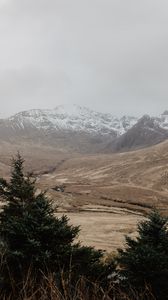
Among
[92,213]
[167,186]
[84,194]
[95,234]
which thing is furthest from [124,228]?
[167,186]

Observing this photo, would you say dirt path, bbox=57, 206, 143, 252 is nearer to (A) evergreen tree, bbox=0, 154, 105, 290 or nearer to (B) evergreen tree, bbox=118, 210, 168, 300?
→ (B) evergreen tree, bbox=118, 210, 168, 300

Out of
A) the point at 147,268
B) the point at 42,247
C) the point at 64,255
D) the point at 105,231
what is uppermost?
the point at 42,247

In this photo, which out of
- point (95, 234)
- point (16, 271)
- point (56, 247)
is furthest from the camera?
point (95, 234)

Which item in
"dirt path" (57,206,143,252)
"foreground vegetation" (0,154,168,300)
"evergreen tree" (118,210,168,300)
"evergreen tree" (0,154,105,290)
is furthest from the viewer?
"dirt path" (57,206,143,252)

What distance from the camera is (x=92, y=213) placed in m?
89.1

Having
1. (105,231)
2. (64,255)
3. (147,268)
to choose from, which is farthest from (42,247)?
(105,231)

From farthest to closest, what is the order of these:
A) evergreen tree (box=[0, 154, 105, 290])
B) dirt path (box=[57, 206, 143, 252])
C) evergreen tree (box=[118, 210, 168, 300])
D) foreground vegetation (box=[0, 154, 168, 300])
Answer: dirt path (box=[57, 206, 143, 252]) < evergreen tree (box=[118, 210, 168, 300]) < evergreen tree (box=[0, 154, 105, 290]) < foreground vegetation (box=[0, 154, 168, 300])

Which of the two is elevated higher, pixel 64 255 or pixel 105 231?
pixel 64 255

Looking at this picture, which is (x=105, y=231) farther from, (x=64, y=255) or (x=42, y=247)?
(x=42, y=247)

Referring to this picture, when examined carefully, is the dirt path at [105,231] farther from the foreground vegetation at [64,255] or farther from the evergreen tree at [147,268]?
the evergreen tree at [147,268]

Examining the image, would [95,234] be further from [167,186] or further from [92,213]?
[167,186]

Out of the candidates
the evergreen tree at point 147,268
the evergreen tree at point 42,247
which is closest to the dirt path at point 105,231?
the evergreen tree at point 147,268

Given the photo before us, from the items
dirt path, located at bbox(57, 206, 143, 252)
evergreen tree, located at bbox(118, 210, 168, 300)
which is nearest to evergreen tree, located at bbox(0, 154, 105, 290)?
evergreen tree, located at bbox(118, 210, 168, 300)

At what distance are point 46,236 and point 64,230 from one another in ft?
2.60
